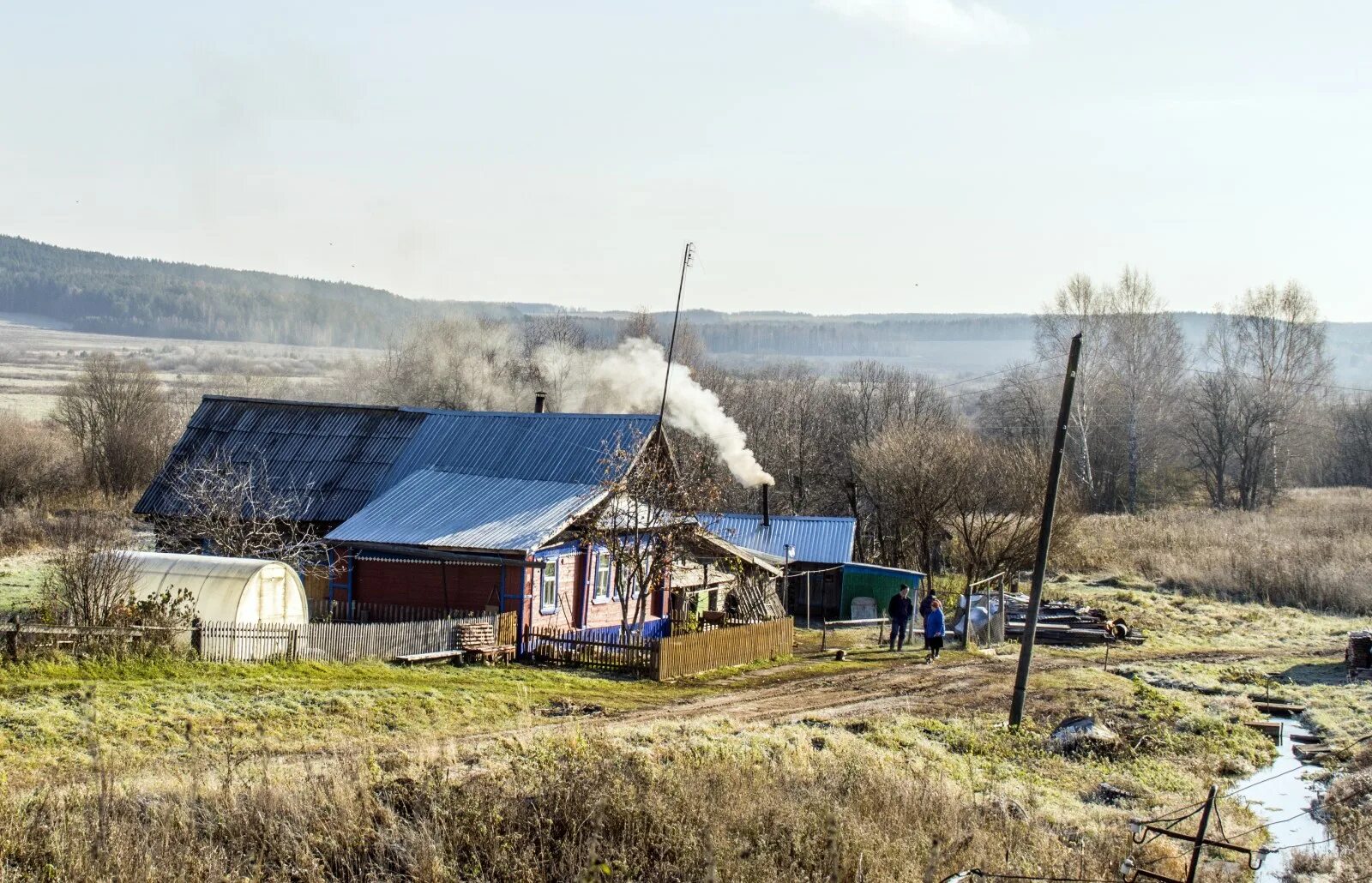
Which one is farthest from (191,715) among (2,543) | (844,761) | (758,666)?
(2,543)

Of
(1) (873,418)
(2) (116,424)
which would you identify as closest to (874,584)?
(1) (873,418)

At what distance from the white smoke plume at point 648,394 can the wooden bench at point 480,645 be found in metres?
17.8

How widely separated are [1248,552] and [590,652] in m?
33.9

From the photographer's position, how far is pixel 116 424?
6147 centimetres

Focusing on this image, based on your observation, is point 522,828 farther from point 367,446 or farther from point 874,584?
point 874,584

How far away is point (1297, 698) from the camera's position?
28.0 meters

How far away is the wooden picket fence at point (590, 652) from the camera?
2630 centimetres

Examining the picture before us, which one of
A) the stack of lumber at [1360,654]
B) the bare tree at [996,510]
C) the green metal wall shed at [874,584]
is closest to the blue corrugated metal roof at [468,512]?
the green metal wall shed at [874,584]

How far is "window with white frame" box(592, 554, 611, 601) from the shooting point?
101 ft

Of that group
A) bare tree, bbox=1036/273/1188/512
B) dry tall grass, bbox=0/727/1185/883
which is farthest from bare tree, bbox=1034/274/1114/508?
dry tall grass, bbox=0/727/1185/883

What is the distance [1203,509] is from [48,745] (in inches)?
2858

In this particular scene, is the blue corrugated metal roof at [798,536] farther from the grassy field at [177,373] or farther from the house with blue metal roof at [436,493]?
the grassy field at [177,373]

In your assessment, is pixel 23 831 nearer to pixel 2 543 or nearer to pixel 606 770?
pixel 606 770

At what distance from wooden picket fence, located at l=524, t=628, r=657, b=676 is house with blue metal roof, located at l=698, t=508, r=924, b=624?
48.4ft
